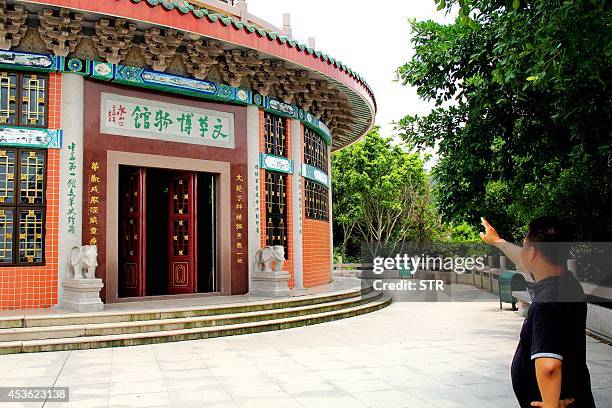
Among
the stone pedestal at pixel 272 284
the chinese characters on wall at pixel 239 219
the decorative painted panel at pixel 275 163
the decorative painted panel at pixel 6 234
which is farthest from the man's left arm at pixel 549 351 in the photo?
the decorative painted panel at pixel 275 163

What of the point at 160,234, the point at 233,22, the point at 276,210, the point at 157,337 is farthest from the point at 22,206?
the point at 276,210

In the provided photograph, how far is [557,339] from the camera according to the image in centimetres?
197

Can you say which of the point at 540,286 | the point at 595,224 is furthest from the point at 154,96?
the point at 540,286

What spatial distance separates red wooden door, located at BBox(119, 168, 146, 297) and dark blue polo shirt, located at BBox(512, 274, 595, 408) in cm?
854

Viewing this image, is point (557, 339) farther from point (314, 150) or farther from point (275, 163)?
point (314, 150)

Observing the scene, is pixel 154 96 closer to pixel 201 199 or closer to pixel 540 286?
pixel 201 199

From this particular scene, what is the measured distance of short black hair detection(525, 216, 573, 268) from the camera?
84.4 inches

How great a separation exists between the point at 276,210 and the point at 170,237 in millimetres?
2192

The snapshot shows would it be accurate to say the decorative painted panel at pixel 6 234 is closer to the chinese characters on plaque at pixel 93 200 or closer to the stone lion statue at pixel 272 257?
the chinese characters on plaque at pixel 93 200

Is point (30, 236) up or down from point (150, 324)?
up

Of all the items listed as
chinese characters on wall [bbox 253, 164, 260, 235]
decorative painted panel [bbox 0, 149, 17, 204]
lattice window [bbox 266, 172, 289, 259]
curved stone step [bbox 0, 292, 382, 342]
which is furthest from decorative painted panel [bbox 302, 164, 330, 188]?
decorative painted panel [bbox 0, 149, 17, 204]

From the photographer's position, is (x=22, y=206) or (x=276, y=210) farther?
(x=276, y=210)

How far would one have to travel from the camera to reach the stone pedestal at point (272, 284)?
9953 mm

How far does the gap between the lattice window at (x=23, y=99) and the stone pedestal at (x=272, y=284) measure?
446 cm
